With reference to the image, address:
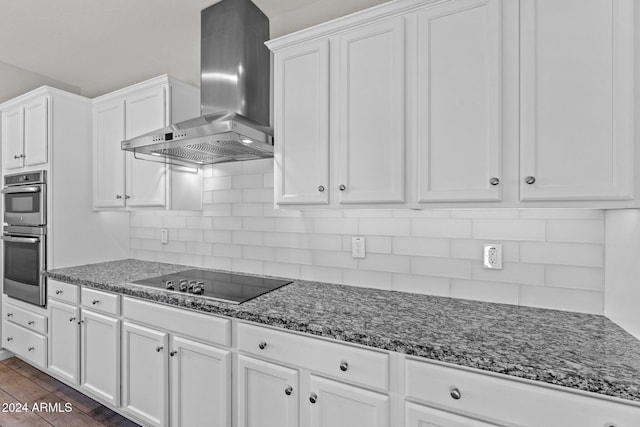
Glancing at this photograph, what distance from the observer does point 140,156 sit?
2477 millimetres

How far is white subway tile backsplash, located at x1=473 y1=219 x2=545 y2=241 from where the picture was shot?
4.92 feet

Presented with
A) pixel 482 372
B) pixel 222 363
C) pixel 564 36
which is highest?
pixel 564 36

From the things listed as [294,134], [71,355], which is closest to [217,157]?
[294,134]

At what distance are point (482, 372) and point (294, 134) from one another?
4.44 feet

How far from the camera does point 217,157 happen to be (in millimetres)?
2246

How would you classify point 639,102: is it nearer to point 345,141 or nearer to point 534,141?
point 534,141

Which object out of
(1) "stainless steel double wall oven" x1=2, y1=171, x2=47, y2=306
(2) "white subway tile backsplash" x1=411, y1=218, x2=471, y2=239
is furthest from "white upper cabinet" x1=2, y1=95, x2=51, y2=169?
(2) "white subway tile backsplash" x1=411, y1=218, x2=471, y2=239

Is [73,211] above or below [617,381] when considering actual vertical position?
above

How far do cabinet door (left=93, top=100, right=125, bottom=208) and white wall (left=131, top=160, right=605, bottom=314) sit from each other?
43 cm

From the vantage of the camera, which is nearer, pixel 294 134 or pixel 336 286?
pixel 294 134

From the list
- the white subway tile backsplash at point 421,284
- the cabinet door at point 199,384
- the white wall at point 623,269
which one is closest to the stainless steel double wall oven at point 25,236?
the cabinet door at point 199,384

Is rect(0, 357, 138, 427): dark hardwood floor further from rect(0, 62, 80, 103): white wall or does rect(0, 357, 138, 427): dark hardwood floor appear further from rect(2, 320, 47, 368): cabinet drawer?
rect(0, 62, 80, 103): white wall

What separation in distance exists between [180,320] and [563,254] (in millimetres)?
1877

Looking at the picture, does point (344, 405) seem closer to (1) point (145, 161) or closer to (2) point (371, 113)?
(2) point (371, 113)
